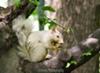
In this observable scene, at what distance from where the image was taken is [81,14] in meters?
2.37

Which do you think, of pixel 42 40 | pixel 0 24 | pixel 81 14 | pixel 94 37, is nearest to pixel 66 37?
pixel 81 14

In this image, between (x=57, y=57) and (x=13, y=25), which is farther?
(x=57, y=57)

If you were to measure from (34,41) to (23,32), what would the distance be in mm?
66

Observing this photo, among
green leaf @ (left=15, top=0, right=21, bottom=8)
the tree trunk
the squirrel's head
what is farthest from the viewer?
the tree trunk

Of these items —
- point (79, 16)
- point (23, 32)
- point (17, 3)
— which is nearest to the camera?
point (17, 3)

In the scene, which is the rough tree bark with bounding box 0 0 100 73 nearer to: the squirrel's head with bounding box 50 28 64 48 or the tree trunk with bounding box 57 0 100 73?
the squirrel's head with bounding box 50 28 64 48

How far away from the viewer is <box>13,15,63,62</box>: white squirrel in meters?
1.39

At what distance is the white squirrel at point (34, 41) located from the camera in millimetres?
1391

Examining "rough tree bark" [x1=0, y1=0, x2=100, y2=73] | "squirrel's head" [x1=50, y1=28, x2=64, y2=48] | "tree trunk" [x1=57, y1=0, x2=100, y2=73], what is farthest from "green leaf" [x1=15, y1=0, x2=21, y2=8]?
"tree trunk" [x1=57, y1=0, x2=100, y2=73]

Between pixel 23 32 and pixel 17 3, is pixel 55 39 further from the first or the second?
pixel 17 3

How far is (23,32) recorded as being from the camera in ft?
4.60

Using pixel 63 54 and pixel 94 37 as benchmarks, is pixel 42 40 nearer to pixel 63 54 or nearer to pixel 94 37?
pixel 63 54

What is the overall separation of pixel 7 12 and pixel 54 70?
0.34 m

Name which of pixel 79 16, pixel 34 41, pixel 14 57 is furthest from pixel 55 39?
pixel 79 16
